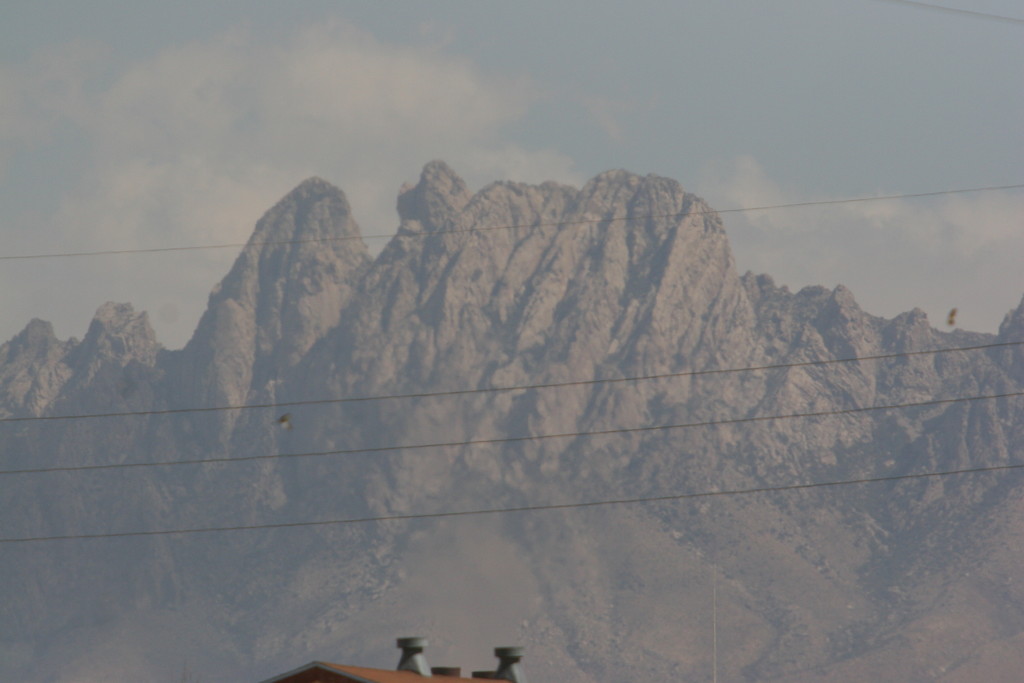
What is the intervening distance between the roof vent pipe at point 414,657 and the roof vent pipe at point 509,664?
8350mm

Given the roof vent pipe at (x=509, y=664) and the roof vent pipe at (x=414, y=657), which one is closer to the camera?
the roof vent pipe at (x=414, y=657)

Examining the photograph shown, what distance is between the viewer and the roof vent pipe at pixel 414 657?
246 feet

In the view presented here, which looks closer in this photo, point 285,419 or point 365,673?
point 365,673

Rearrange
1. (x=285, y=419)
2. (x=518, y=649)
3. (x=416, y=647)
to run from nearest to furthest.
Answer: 1. (x=416, y=647)
2. (x=518, y=649)
3. (x=285, y=419)

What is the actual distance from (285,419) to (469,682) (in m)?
29.7

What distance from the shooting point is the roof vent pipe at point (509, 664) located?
84.9 m

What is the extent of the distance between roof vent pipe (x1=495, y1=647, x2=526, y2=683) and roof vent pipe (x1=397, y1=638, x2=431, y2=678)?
835 centimetres

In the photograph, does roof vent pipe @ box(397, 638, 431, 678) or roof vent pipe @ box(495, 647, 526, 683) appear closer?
roof vent pipe @ box(397, 638, 431, 678)

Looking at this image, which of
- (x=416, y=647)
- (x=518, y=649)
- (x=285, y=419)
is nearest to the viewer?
(x=416, y=647)

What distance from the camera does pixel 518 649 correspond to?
8562 cm

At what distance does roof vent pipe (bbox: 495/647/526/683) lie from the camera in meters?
84.9

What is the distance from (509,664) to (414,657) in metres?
11.2

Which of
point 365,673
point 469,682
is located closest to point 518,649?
point 469,682

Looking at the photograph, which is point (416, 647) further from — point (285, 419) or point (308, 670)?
point (285, 419)
